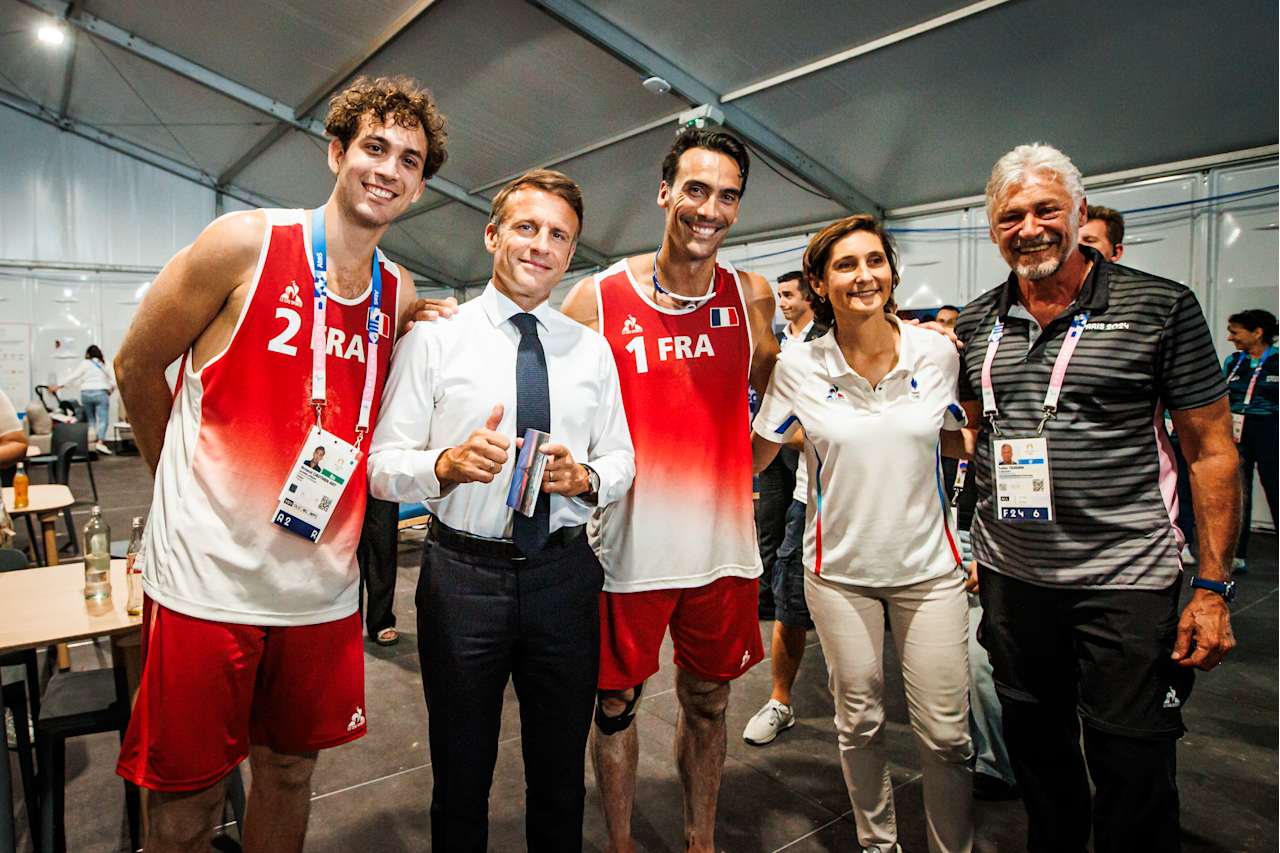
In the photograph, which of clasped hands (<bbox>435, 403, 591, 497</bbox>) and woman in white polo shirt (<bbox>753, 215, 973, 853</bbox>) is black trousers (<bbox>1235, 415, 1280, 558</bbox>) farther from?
clasped hands (<bbox>435, 403, 591, 497</bbox>)

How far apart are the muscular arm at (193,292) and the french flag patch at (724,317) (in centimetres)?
113

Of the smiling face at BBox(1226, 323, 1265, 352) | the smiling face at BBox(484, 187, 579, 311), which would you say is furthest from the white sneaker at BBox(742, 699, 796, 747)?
the smiling face at BBox(1226, 323, 1265, 352)

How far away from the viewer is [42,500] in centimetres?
411

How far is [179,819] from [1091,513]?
6.88ft

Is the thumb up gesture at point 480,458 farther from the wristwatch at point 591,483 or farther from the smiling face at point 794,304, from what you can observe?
the smiling face at point 794,304

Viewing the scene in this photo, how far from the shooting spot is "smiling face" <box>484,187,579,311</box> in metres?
1.66

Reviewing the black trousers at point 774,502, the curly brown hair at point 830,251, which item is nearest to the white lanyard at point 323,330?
the curly brown hair at point 830,251

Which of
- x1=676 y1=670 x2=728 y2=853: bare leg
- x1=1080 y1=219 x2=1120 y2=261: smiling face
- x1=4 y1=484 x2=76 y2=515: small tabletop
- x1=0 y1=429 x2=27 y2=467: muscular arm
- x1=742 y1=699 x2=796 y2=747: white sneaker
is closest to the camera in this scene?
x1=676 y1=670 x2=728 y2=853: bare leg

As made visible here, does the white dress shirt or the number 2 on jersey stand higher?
the number 2 on jersey

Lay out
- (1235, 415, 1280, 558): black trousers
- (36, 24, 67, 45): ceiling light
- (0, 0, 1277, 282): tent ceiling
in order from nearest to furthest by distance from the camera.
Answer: (0, 0, 1277, 282): tent ceiling < (1235, 415, 1280, 558): black trousers < (36, 24, 67, 45): ceiling light

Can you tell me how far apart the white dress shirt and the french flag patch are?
0.46m

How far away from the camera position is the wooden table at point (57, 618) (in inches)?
71.3

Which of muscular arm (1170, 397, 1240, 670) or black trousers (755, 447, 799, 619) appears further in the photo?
black trousers (755, 447, 799, 619)

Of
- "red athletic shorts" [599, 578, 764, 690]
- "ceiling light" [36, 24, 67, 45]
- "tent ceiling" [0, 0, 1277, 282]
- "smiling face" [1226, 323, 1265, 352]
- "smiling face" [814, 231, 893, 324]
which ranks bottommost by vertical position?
"red athletic shorts" [599, 578, 764, 690]
